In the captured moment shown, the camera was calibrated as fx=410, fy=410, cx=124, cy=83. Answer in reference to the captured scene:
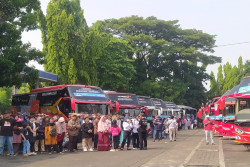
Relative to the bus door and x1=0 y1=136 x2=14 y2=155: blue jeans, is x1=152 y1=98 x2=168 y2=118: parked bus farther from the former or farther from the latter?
x1=0 y1=136 x2=14 y2=155: blue jeans

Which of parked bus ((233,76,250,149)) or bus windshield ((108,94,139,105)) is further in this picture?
bus windshield ((108,94,139,105))

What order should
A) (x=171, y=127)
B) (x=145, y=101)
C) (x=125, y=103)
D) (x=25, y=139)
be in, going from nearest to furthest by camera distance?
(x=25, y=139)
(x=171, y=127)
(x=125, y=103)
(x=145, y=101)

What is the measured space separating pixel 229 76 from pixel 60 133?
83.4 meters

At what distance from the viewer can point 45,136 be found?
18.3 metres

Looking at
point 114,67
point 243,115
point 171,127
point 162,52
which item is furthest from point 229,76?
point 243,115

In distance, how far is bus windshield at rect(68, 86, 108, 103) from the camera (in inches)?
963

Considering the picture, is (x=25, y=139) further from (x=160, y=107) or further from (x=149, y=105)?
(x=160, y=107)

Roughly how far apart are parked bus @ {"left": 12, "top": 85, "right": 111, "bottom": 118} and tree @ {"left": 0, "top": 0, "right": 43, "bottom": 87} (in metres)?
3.68

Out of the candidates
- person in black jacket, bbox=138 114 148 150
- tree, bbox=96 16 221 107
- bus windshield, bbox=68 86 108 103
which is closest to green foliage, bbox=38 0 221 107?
tree, bbox=96 16 221 107

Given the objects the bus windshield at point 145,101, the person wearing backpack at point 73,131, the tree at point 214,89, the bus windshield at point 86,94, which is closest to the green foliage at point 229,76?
the tree at point 214,89

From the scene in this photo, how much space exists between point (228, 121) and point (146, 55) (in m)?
34.8

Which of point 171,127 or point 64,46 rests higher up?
point 64,46

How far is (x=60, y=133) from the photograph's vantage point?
18781mm

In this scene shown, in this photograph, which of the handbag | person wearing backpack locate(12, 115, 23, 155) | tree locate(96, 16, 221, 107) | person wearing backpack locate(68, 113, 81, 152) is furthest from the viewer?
tree locate(96, 16, 221, 107)
